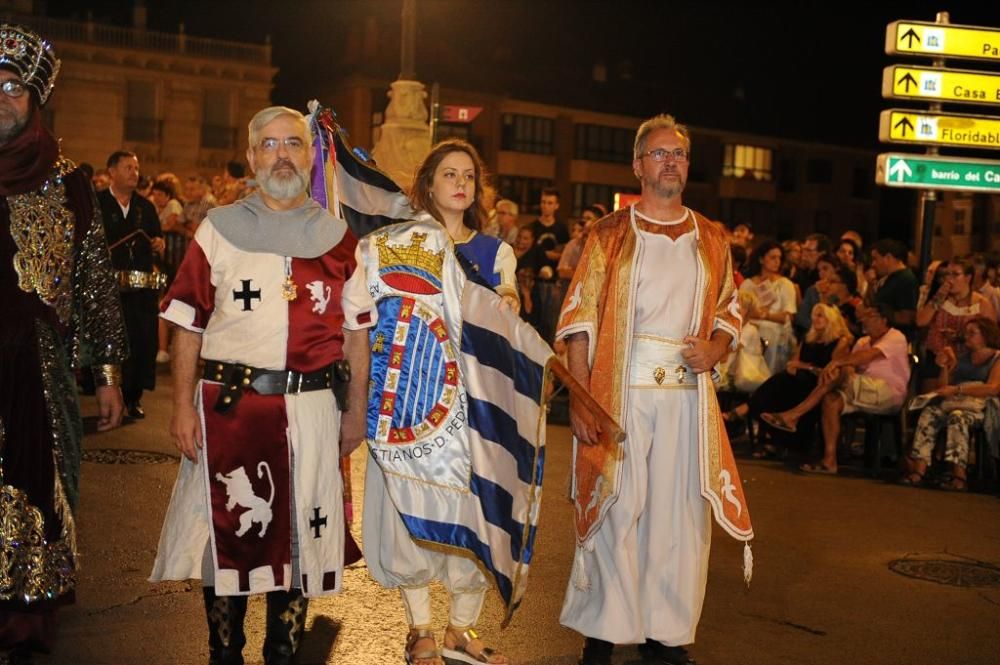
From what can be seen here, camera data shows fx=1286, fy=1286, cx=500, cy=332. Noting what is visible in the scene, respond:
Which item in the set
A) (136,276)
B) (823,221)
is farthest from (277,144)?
(823,221)

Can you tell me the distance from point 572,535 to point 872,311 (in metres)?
5.03

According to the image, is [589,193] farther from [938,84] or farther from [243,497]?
[243,497]

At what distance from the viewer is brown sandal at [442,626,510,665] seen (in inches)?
212

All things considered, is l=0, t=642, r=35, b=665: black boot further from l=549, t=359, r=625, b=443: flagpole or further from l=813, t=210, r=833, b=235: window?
l=813, t=210, r=833, b=235: window

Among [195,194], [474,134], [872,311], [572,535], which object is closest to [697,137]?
[474,134]

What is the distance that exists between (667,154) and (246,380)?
2.17 metres

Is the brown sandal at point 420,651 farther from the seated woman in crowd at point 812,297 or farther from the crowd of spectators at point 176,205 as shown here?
the crowd of spectators at point 176,205

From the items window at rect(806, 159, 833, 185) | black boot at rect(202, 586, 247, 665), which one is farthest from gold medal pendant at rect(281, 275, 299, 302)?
window at rect(806, 159, 833, 185)

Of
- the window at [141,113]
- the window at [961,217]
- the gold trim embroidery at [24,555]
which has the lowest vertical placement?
the gold trim embroidery at [24,555]

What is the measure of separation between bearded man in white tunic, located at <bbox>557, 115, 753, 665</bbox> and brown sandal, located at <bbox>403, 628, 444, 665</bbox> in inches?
24.7

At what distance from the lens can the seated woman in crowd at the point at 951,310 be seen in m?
11.9

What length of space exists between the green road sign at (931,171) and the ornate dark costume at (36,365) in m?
9.62

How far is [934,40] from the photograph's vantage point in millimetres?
12766

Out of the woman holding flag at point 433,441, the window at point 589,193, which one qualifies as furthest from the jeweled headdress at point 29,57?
the window at point 589,193
